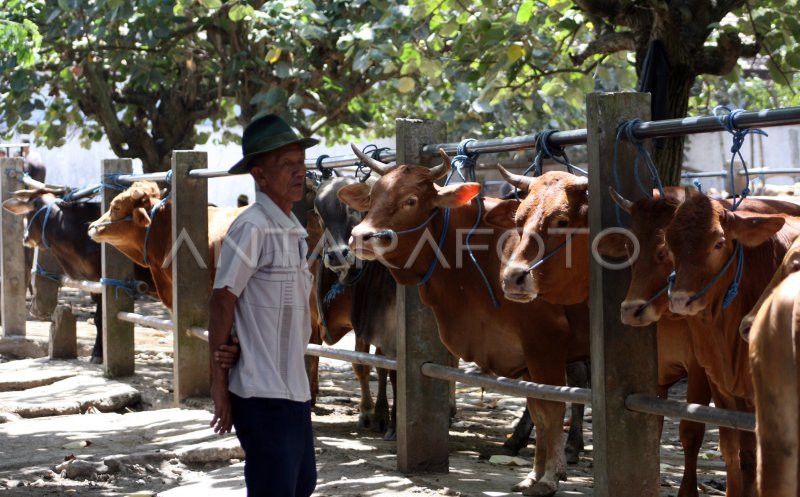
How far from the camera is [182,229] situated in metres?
8.70

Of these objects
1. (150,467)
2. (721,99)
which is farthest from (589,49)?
(721,99)

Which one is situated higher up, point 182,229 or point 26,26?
point 26,26

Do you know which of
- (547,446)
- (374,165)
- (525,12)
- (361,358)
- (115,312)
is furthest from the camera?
(115,312)

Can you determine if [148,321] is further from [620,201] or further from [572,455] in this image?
[620,201]

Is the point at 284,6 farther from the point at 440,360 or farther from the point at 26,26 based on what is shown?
the point at 440,360

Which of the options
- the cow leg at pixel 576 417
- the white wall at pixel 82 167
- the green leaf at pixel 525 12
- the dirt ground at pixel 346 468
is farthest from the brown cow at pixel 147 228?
the white wall at pixel 82 167

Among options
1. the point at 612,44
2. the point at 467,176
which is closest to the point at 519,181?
the point at 467,176

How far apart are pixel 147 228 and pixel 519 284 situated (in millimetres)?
4708

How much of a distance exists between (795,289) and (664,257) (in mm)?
1516

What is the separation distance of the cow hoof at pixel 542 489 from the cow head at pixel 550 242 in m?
0.92

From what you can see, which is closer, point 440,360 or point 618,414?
point 618,414

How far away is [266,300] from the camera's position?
424 cm

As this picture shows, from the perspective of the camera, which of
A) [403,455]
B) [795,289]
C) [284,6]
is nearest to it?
[795,289]

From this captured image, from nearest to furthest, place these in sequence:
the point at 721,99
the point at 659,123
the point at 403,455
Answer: the point at 659,123 < the point at 403,455 < the point at 721,99
